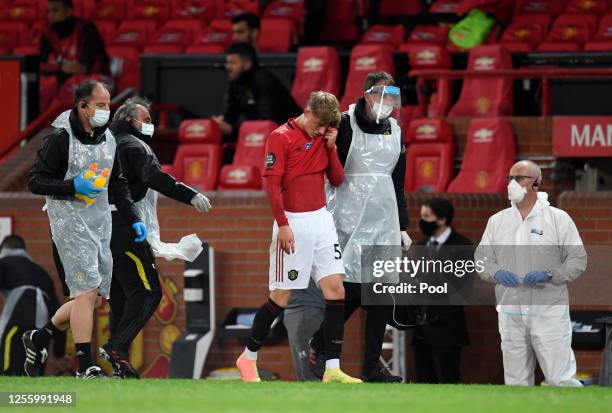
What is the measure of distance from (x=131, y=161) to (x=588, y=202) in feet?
15.1

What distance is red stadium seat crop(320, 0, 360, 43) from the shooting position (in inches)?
754

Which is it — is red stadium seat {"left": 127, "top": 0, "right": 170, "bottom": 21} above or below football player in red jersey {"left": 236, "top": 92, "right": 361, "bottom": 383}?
above

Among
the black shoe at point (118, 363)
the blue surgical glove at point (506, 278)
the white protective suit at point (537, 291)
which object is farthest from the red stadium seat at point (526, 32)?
the black shoe at point (118, 363)

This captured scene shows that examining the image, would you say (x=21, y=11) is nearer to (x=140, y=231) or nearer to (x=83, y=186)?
(x=140, y=231)

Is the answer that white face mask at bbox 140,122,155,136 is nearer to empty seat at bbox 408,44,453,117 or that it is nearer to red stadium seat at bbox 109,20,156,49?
empty seat at bbox 408,44,453,117

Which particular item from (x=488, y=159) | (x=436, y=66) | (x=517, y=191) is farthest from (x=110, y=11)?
(x=517, y=191)

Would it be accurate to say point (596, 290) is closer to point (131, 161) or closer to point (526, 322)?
point (526, 322)

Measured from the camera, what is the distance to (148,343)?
564 inches

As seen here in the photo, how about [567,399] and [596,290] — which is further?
[596,290]

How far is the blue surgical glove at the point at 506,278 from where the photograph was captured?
1109 cm

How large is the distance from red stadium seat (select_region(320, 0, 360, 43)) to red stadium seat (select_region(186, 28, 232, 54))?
141 cm

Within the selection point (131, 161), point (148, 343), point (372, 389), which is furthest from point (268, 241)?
point (372, 389)

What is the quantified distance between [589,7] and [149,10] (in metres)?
5.99

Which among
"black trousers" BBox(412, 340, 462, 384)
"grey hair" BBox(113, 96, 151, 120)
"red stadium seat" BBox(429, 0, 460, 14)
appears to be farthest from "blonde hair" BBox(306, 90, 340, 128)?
"red stadium seat" BBox(429, 0, 460, 14)
